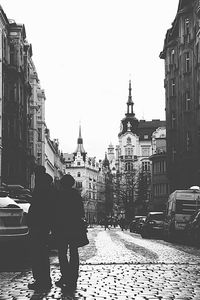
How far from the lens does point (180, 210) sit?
112 feet

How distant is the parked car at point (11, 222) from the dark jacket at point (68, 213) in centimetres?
462

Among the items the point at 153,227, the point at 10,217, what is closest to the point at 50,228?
the point at 10,217

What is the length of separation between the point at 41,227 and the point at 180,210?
79.0 feet

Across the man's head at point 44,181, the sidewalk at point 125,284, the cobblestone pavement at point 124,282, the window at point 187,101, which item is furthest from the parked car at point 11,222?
the window at point 187,101

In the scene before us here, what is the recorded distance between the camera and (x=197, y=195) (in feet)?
114

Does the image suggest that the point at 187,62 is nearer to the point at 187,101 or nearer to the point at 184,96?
the point at 184,96

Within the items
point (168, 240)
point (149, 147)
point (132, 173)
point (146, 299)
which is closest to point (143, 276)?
point (146, 299)

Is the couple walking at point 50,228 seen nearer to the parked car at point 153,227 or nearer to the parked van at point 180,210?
the parked van at point 180,210

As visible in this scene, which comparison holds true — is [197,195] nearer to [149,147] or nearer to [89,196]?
[149,147]

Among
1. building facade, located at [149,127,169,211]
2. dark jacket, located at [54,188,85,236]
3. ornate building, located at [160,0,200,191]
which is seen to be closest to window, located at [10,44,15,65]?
ornate building, located at [160,0,200,191]

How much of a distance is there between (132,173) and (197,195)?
256ft

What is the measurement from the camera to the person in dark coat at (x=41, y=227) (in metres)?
10.5

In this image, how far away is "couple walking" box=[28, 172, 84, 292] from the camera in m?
10.5

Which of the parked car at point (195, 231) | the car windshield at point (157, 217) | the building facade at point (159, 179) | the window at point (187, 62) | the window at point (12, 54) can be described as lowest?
the parked car at point (195, 231)
